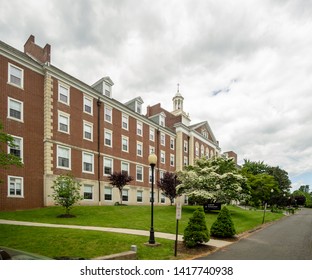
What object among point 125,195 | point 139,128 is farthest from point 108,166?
point 139,128

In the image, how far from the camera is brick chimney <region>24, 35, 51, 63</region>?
2462cm

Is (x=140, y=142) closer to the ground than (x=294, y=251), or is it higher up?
higher up

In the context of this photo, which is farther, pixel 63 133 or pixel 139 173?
pixel 139 173

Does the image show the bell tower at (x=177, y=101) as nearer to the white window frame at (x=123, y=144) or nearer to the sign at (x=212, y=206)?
the white window frame at (x=123, y=144)

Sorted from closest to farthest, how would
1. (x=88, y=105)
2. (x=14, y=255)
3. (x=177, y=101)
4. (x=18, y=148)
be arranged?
1. (x=14, y=255)
2. (x=18, y=148)
3. (x=88, y=105)
4. (x=177, y=101)

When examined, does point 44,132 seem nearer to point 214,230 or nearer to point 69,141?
point 69,141

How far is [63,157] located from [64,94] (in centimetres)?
612

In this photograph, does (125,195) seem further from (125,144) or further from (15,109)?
(15,109)

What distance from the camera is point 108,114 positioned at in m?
30.8

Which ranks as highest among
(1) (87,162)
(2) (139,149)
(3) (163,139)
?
(3) (163,139)

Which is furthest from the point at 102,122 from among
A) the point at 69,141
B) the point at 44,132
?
the point at 44,132

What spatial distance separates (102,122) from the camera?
29672 mm

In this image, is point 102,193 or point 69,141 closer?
point 69,141

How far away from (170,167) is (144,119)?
1034 cm
